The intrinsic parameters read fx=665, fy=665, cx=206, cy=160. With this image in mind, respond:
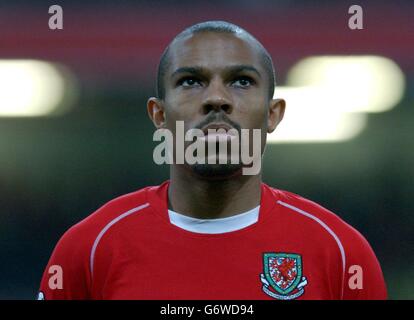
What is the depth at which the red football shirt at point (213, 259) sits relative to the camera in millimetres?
2232

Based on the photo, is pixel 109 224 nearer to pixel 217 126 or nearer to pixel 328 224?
pixel 217 126

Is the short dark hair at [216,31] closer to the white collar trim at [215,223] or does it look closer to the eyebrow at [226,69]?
the eyebrow at [226,69]

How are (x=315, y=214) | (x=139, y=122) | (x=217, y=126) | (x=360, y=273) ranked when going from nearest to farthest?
1. (x=217, y=126)
2. (x=360, y=273)
3. (x=315, y=214)
4. (x=139, y=122)

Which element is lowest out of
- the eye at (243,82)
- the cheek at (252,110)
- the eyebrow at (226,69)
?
the cheek at (252,110)

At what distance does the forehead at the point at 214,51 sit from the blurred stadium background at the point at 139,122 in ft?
5.71

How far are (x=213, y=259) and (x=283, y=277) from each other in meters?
0.24

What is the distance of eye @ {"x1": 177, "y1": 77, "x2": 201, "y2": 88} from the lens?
2.30 metres

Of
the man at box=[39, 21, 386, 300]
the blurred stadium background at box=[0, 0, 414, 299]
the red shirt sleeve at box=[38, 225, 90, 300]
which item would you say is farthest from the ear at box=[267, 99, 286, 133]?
the blurred stadium background at box=[0, 0, 414, 299]

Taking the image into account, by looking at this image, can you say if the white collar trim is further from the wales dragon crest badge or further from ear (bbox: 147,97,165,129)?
ear (bbox: 147,97,165,129)

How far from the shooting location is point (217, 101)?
2.22m

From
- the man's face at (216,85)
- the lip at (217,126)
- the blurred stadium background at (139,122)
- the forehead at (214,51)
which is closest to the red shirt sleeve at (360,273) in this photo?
the man's face at (216,85)

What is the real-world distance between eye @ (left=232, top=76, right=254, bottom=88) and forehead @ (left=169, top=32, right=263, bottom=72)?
0.05 metres

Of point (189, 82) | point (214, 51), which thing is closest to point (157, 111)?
point (189, 82)
